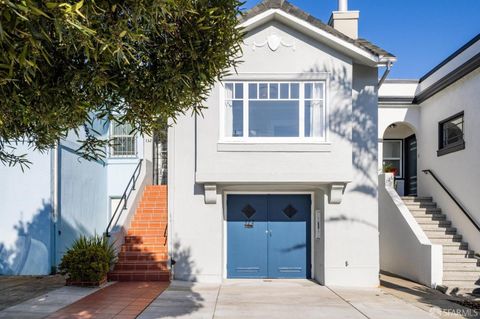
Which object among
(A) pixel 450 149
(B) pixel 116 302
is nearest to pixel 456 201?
(A) pixel 450 149

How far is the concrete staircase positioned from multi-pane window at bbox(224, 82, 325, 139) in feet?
15.0

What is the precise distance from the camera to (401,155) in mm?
15516

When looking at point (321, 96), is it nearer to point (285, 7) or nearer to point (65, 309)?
point (285, 7)

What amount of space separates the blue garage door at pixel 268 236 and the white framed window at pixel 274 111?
2103 mm

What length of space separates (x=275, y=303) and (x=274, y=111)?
4.64 meters

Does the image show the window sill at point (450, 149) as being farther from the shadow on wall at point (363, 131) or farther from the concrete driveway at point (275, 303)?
the concrete driveway at point (275, 303)

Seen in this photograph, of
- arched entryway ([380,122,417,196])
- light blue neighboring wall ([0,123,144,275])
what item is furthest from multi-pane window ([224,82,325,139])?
arched entryway ([380,122,417,196])

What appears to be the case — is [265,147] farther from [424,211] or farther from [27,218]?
[27,218]

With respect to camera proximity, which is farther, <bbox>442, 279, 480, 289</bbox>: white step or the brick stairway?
the brick stairway

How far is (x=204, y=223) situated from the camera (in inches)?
403

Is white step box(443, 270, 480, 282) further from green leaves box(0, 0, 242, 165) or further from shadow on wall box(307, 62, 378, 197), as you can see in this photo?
green leaves box(0, 0, 242, 165)

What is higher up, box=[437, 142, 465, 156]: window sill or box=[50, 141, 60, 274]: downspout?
box=[437, 142, 465, 156]: window sill

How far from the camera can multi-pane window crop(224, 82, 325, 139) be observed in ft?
32.9

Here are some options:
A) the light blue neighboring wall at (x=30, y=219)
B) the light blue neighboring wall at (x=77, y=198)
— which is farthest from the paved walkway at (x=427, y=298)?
the light blue neighboring wall at (x=30, y=219)
